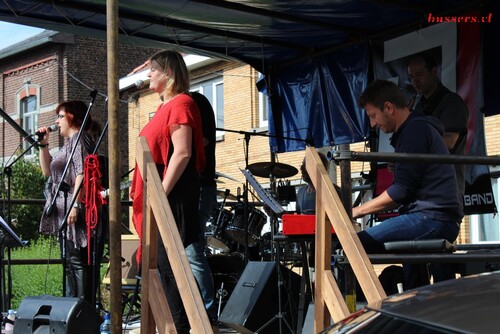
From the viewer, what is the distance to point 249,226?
32.4 ft

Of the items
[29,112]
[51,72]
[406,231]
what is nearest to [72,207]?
[406,231]

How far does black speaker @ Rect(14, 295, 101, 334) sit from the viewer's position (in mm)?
5398

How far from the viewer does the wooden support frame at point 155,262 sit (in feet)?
14.3

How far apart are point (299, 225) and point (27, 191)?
2414 cm

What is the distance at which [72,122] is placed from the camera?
22.7 ft

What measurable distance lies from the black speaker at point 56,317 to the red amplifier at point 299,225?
65.2 inches

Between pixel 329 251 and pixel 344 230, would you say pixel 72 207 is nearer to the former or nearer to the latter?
pixel 329 251

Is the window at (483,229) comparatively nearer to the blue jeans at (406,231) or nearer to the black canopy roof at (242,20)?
the black canopy roof at (242,20)

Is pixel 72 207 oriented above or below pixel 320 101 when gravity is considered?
below

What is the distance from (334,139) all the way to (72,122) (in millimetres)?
3261

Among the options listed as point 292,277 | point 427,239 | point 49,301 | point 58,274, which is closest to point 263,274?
point 292,277

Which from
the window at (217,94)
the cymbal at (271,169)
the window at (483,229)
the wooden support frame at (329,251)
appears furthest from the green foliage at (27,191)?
the wooden support frame at (329,251)

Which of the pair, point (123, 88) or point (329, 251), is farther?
point (123, 88)

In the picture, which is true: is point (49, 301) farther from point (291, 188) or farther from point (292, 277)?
point (291, 188)
